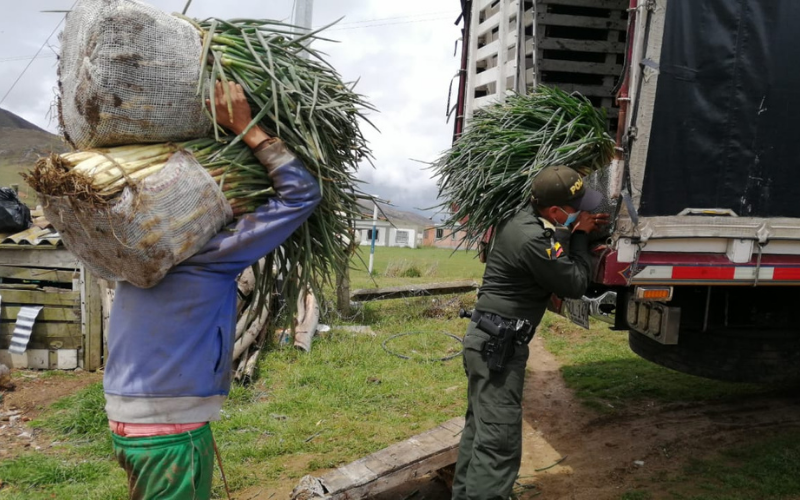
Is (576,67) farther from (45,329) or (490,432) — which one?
(45,329)

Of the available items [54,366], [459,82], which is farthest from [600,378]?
[54,366]

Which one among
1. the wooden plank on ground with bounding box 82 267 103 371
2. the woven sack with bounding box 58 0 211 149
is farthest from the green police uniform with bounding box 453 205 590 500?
the wooden plank on ground with bounding box 82 267 103 371

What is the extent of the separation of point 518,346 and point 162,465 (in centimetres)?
183

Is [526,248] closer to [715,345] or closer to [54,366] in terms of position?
[715,345]

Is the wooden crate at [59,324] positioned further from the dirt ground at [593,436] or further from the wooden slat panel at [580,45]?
the wooden slat panel at [580,45]

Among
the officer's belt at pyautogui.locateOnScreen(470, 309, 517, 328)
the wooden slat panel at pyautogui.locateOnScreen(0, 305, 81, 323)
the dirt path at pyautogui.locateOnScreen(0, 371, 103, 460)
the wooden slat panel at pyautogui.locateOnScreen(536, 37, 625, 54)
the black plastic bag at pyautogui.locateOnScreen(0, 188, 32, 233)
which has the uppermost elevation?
the wooden slat panel at pyautogui.locateOnScreen(536, 37, 625, 54)

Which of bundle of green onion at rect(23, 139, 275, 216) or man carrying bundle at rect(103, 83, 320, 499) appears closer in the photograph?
bundle of green onion at rect(23, 139, 275, 216)

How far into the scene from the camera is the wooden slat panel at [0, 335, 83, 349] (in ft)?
19.2

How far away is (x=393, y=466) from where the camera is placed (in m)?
3.15

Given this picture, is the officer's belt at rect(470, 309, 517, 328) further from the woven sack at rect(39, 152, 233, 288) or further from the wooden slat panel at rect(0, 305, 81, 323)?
the wooden slat panel at rect(0, 305, 81, 323)

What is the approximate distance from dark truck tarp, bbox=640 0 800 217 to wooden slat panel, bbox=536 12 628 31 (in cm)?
197

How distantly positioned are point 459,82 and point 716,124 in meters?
3.07

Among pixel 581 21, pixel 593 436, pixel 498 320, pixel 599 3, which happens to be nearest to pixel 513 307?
pixel 498 320

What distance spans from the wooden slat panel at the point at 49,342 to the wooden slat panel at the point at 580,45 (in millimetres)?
5300
